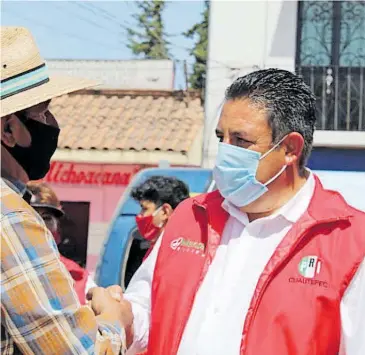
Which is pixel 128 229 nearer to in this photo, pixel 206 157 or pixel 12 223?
pixel 12 223

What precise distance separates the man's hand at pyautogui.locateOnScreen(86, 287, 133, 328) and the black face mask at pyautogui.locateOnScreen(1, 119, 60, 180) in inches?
16.4

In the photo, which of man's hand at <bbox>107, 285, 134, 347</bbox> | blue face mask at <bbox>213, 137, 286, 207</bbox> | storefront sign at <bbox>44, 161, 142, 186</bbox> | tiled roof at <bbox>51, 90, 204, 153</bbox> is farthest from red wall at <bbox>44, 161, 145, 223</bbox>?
man's hand at <bbox>107, 285, 134, 347</bbox>

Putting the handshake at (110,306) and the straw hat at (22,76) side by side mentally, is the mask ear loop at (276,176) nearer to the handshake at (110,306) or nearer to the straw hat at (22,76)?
the handshake at (110,306)

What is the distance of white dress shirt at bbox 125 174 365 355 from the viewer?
7.27ft

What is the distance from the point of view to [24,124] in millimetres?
1820

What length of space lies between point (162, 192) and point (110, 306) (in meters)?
2.56

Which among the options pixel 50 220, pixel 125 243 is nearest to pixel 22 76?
pixel 50 220

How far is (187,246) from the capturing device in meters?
2.53

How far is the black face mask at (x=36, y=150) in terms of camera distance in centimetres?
181

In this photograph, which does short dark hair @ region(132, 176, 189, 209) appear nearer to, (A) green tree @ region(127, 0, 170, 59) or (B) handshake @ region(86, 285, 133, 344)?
(B) handshake @ region(86, 285, 133, 344)

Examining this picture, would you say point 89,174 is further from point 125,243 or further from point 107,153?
point 125,243

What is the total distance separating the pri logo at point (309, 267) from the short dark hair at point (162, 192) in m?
2.37

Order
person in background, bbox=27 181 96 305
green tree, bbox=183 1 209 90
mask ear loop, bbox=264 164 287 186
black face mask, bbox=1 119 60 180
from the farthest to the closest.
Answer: green tree, bbox=183 1 209 90, person in background, bbox=27 181 96 305, mask ear loop, bbox=264 164 287 186, black face mask, bbox=1 119 60 180

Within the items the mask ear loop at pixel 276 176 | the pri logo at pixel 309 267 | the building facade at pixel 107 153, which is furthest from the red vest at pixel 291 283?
the building facade at pixel 107 153
